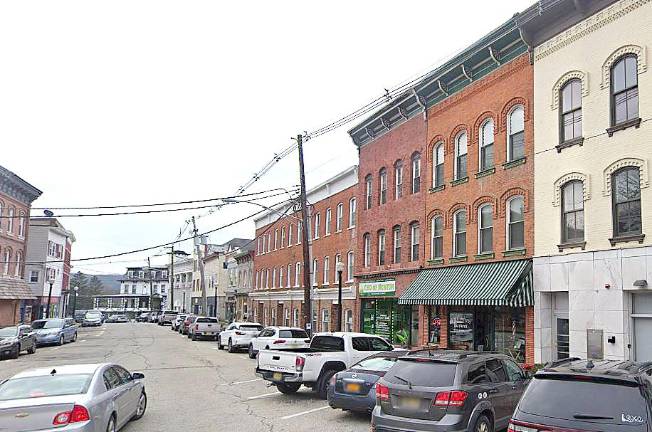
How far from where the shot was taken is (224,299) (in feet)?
231

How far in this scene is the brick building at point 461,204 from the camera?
65.3ft

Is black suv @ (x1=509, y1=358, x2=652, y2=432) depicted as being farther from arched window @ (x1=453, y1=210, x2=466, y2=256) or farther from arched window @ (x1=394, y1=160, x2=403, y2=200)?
arched window @ (x1=394, y1=160, x2=403, y2=200)

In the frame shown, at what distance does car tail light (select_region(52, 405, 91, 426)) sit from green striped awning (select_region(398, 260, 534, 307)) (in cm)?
1321

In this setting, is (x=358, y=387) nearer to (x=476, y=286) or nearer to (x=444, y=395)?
(x=444, y=395)

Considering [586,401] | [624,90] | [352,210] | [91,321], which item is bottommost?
[91,321]

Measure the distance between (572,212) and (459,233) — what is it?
5924 millimetres

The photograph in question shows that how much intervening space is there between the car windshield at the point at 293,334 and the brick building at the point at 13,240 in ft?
88.4

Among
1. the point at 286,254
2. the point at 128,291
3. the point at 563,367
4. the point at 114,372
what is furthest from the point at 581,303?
the point at 128,291

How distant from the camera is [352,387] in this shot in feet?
41.7

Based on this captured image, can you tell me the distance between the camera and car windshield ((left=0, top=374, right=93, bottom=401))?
31.2 ft

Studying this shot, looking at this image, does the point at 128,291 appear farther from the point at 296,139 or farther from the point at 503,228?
the point at 503,228

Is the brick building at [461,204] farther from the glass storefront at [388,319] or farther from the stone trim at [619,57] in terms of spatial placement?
the stone trim at [619,57]

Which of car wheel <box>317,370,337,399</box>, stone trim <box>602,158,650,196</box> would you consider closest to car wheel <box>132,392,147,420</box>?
car wheel <box>317,370,337,399</box>

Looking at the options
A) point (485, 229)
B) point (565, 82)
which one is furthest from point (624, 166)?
point (485, 229)
